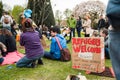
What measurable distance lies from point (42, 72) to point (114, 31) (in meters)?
4.52

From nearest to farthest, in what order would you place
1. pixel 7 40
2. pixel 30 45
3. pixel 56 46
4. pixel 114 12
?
pixel 114 12 → pixel 30 45 → pixel 56 46 → pixel 7 40

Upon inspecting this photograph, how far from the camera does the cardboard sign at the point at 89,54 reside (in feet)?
18.6

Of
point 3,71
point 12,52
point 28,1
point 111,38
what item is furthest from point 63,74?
point 28,1

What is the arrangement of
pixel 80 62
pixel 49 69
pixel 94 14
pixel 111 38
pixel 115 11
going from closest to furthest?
pixel 115 11 → pixel 111 38 → pixel 80 62 → pixel 49 69 → pixel 94 14

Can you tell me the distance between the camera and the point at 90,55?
585 centimetres

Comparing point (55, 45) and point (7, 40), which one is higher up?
point (7, 40)

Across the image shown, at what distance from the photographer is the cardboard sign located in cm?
567

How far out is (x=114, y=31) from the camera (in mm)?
1693

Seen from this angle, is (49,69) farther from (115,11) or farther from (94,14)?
(94,14)

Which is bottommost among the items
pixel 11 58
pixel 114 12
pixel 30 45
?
pixel 11 58

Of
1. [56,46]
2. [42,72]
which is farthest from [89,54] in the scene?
[56,46]

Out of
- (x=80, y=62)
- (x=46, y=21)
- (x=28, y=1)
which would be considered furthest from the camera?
(x=46, y=21)

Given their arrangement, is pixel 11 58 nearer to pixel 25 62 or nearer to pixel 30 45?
pixel 25 62

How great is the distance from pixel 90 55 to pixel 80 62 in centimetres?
31
